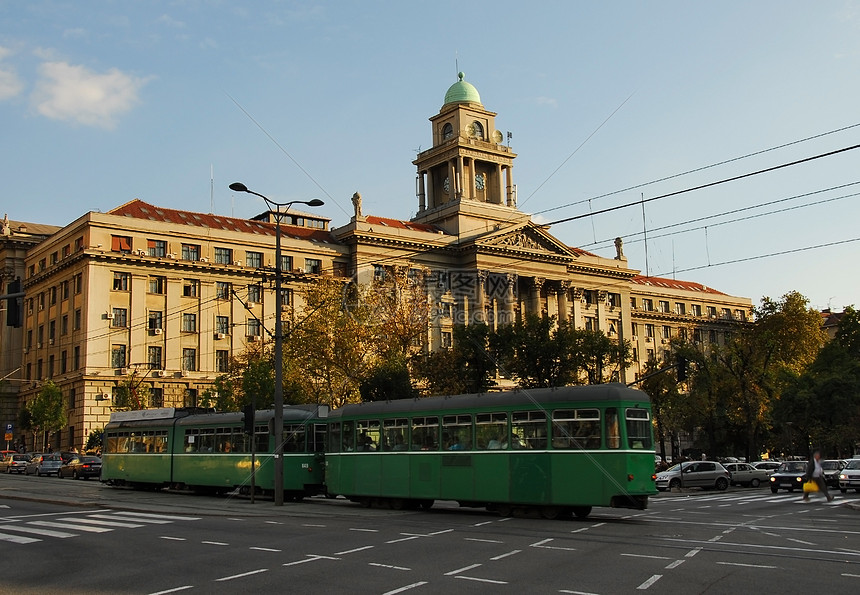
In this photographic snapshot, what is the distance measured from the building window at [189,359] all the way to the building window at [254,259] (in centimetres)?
814

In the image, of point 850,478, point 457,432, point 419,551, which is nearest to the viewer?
point 419,551

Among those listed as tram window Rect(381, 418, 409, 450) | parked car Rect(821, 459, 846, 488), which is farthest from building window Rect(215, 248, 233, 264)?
tram window Rect(381, 418, 409, 450)

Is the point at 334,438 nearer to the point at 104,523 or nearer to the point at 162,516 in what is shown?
the point at 162,516

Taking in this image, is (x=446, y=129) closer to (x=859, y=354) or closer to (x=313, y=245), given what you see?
(x=313, y=245)

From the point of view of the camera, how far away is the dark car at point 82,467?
5162 centimetres

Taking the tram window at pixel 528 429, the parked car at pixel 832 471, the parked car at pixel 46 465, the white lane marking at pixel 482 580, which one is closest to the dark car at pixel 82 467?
the parked car at pixel 46 465

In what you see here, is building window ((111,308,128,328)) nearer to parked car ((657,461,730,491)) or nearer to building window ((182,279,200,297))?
building window ((182,279,200,297))

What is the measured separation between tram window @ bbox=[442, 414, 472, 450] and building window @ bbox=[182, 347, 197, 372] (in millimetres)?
48110

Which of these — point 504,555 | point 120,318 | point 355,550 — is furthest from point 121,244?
point 504,555

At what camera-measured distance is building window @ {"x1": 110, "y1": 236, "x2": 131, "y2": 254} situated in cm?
6656

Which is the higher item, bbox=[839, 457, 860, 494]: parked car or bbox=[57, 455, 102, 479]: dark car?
bbox=[57, 455, 102, 479]: dark car

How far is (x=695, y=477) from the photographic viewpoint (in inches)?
1673

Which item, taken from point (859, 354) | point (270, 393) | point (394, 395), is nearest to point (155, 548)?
point (394, 395)

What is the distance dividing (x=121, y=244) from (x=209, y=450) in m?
38.5
